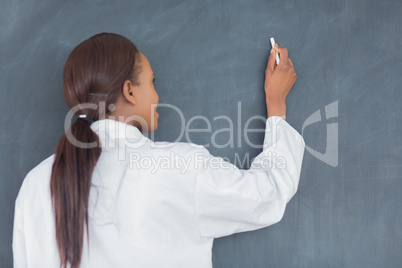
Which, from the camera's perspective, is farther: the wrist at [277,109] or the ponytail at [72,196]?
the wrist at [277,109]

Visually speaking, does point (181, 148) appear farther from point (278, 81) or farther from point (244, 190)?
point (278, 81)

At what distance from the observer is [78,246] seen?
72 centimetres

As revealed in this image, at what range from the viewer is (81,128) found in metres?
0.74

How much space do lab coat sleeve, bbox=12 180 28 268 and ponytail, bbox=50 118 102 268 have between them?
0.11 metres

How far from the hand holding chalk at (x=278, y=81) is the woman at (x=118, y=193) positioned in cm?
26

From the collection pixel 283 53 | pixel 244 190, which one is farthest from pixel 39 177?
pixel 283 53

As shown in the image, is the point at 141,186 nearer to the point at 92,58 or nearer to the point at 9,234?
the point at 92,58

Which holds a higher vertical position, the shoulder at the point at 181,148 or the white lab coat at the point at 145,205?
the shoulder at the point at 181,148

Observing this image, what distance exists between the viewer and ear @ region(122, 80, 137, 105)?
789mm

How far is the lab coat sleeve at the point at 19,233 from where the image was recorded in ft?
2.55

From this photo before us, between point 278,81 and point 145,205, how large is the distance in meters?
0.54

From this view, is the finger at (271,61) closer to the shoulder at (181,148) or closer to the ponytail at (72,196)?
the shoulder at (181,148)

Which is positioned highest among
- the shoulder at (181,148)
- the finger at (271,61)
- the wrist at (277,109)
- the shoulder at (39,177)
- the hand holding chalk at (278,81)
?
the finger at (271,61)

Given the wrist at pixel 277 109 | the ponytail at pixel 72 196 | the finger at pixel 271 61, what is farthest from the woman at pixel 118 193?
the finger at pixel 271 61
